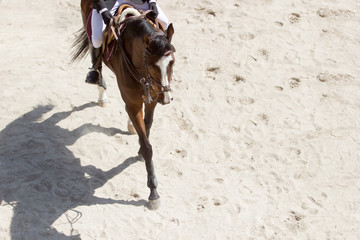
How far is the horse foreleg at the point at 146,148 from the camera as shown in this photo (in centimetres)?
615

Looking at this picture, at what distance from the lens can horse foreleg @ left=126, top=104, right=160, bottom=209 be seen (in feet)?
20.2

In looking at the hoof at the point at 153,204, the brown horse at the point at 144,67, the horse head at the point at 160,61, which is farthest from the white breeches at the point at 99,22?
the hoof at the point at 153,204

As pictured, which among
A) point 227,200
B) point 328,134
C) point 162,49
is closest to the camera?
point 162,49

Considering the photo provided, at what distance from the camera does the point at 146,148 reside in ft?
20.1

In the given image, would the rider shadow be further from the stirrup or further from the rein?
the rein

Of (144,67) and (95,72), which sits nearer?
(144,67)

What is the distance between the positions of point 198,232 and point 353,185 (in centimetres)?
225

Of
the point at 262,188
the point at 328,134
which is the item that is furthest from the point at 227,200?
the point at 328,134

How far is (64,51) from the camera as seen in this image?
29.3ft

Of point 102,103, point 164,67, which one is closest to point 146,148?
point 164,67

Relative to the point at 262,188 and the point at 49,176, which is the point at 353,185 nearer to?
the point at 262,188

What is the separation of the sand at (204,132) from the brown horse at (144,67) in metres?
0.68

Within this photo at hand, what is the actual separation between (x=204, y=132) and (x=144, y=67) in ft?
7.45

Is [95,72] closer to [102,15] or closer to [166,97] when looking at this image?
[102,15]
